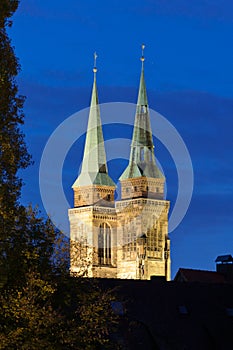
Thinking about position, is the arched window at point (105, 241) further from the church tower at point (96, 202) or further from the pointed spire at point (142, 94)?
the pointed spire at point (142, 94)

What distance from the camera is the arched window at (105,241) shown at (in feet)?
474

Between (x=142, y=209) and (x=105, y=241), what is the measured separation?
6.47 meters

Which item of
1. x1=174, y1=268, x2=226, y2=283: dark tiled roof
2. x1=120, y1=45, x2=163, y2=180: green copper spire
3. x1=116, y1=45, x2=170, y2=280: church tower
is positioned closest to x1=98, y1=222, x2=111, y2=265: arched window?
x1=116, y1=45, x2=170, y2=280: church tower

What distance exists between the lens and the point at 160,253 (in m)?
146

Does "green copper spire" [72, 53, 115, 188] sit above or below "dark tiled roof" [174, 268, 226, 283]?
above

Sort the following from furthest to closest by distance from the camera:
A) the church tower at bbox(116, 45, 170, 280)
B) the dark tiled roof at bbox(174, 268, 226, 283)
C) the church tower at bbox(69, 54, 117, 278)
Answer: the church tower at bbox(69, 54, 117, 278) → the church tower at bbox(116, 45, 170, 280) → the dark tiled roof at bbox(174, 268, 226, 283)

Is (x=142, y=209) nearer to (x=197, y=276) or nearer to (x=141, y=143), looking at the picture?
(x=141, y=143)

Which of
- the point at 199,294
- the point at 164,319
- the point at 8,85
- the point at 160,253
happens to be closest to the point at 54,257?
the point at 8,85

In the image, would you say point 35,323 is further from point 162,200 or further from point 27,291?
point 162,200

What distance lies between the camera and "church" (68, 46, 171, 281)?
5699 inches

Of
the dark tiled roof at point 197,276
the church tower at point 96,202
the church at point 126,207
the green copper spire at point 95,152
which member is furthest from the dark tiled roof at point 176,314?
the green copper spire at point 95,152

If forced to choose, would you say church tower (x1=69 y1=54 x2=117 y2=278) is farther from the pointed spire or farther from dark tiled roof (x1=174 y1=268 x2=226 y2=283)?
dark tiled roof (x1=174 y1=268 x2=226 y2=283)

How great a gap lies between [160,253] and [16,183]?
11440cm

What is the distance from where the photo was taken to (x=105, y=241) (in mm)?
145000
